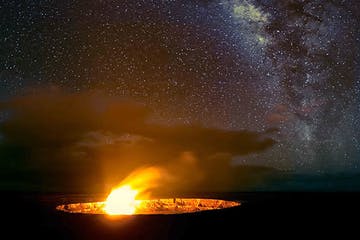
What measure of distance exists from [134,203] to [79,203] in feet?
10.1

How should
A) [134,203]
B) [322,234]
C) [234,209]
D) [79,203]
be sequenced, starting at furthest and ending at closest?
1. [134,203]
2. [79,203]
3. [322,234]
4. [234,209]

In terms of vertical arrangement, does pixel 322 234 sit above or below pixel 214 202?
below

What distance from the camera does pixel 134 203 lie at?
18.3m

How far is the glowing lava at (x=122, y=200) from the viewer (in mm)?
17016

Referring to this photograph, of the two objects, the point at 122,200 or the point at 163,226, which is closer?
the point at 163,226

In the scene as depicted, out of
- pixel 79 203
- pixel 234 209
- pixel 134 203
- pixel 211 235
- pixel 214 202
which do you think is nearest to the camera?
pixel 211 235

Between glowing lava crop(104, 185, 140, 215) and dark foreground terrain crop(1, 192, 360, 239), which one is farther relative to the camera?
glowing lava crop(104, 185, 140, 215)

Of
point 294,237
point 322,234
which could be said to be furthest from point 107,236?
point 322,234

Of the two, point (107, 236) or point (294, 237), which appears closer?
point (107, 236)

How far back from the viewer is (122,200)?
1784 cm

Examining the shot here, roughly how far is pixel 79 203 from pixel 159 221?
6515 millimetres

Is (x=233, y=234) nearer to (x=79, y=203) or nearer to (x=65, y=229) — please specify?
(x=65, y=229)

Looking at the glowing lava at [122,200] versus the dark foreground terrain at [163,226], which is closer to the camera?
the dark foreground terrain at [163,226]

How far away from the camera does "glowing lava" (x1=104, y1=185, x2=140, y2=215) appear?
17016 mm
